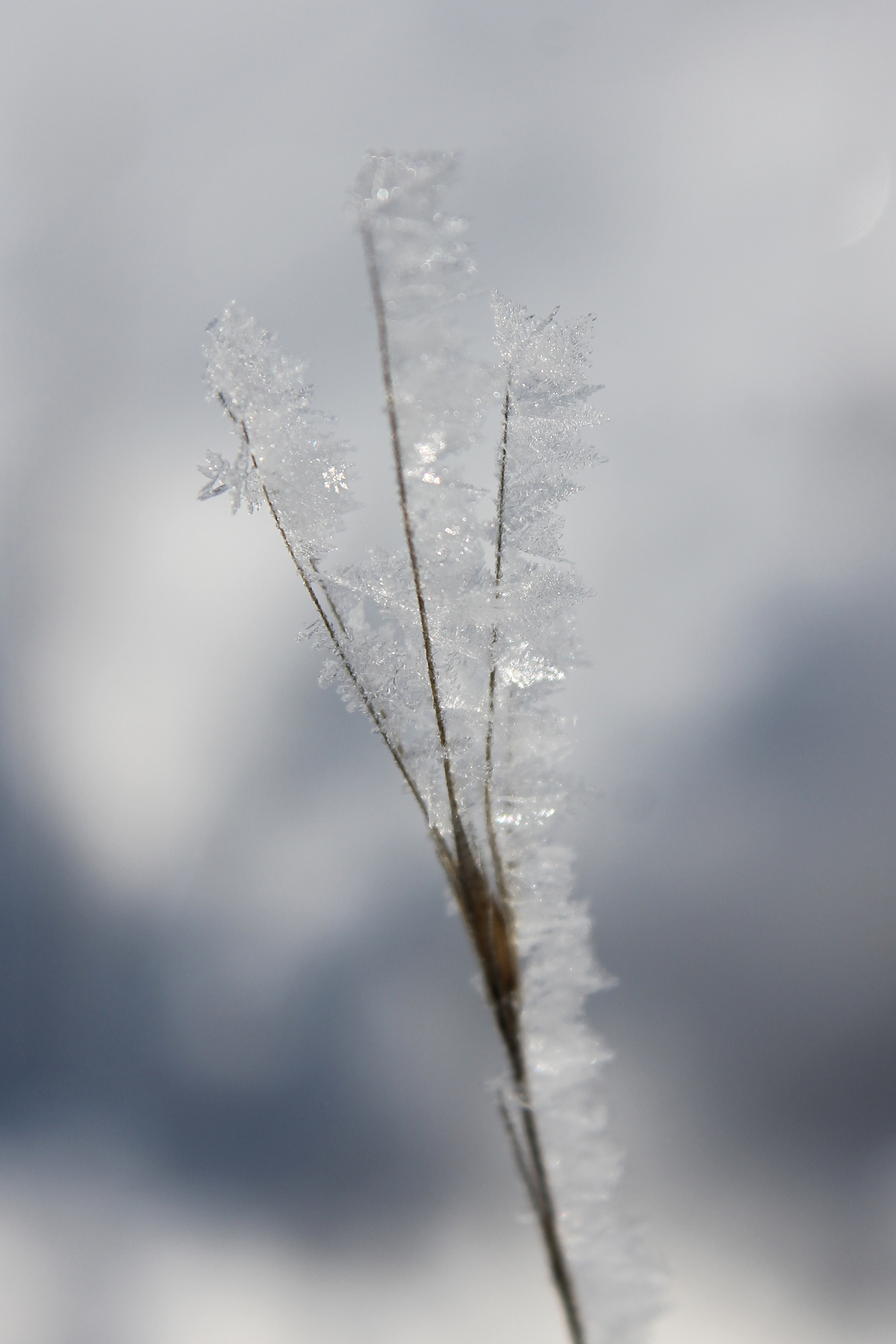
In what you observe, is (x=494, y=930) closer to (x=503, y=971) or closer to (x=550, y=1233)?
(x=503, y=971)

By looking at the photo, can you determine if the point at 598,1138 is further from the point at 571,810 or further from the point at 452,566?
the point at 452,566

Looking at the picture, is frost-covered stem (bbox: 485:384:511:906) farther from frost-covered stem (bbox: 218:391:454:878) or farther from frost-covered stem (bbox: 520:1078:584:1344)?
frost-covered stem (bbox: 520:1078:584:1344)

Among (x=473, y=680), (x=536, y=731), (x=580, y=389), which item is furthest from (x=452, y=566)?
(x=580, y=389)

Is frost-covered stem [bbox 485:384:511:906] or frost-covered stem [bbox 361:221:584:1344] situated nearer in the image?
frost-covered stem [bbox 361:221:584:1344]

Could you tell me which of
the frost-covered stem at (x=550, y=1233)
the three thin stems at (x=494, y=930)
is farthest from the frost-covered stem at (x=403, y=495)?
the frost-covered stem at (x=550, y=1233)

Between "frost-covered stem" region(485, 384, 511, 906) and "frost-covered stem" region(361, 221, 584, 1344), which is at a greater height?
"frost-covered stem" region(485, 384, 511, 906)

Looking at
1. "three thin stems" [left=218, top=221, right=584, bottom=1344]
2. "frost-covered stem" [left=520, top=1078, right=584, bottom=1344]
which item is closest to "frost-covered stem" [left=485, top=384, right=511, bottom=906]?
"three thin stems" [left=218, top=221, right=584, bottom=1344]

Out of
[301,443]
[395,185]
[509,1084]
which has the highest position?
[395,185]
